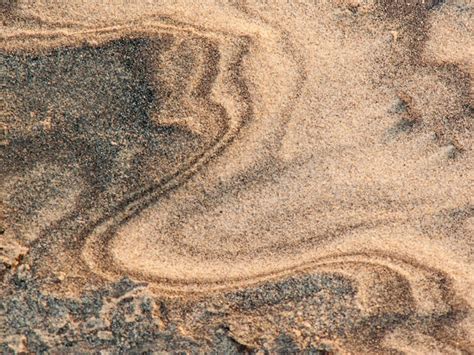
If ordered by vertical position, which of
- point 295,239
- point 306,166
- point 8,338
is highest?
point 306,166

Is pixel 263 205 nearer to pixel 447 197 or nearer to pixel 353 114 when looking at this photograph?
pixel 353 114

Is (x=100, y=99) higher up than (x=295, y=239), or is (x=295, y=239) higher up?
(x=100, y=99)

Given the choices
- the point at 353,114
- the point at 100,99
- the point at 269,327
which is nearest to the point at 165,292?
the point at 269,327

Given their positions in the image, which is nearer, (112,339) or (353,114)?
(112,339)

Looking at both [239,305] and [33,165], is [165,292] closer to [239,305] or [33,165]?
[239,305]

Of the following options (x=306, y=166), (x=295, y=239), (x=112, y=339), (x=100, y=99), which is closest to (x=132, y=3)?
(x=100, y=99)

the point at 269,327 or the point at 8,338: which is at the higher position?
the point at 269,327
